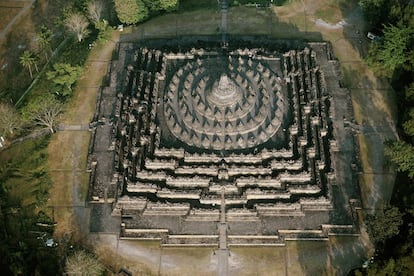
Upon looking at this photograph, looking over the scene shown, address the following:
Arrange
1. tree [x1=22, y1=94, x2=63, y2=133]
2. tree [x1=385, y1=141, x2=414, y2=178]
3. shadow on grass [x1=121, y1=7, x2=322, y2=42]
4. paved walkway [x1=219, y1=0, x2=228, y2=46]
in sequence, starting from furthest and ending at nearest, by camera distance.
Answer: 1. shadow on grass [x1=121, y1=7, x2=322, y2=42]
2. paved walkway [x1=219, y1=0, x2=228, y2=46]
3. tree [x1=22, y1=94, x2=63, y2=133]
4. tree [x1=385, y1=141, x2=414, y2=178]

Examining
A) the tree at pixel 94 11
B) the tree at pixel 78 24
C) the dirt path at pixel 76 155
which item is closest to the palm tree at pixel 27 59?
the tree at pixel 78 24

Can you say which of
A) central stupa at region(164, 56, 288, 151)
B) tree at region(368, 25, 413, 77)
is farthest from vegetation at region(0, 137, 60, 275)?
tree at region(368, 25, 413, 77)

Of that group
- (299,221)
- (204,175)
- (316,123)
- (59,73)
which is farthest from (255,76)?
(59,73)

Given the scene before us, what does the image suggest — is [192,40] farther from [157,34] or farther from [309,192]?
[309,192]

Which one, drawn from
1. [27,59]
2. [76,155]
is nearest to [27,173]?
[76,155]

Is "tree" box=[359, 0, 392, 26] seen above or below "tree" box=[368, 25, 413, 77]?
above

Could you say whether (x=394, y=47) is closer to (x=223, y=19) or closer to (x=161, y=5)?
(x=223, y=19)

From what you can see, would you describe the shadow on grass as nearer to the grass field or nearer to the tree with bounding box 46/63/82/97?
the tree with bounding box 46/63/82/97
